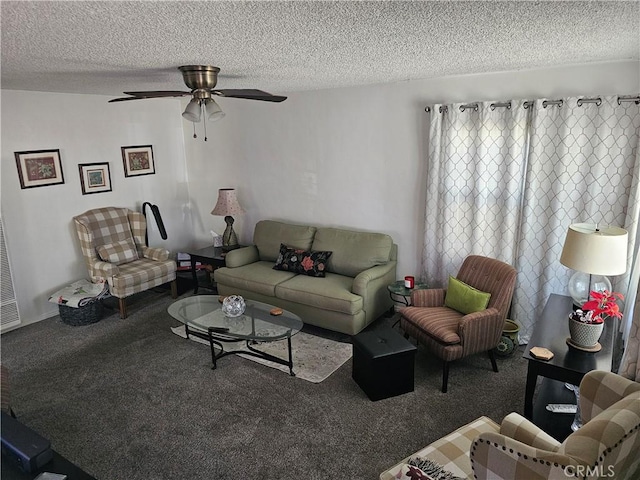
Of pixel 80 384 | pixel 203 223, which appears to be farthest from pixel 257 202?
pixel 80 384

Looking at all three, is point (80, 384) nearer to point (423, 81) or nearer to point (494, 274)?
point (494, 274)

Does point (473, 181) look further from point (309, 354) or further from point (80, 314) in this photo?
point (80, 314)

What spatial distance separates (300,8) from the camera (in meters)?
1.61

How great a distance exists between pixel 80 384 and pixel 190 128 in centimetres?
348

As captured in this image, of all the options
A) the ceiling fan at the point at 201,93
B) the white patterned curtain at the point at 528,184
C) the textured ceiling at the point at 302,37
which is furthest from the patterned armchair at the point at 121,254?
the white patterned curtain at the point at 528,184

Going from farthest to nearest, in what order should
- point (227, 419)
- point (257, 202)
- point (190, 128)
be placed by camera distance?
point (190, 128) → point (257, 202) → point (227, 419)

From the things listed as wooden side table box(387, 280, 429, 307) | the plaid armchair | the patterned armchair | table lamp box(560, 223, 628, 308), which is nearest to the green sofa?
wooden side table box(387, 280, 429, 307)

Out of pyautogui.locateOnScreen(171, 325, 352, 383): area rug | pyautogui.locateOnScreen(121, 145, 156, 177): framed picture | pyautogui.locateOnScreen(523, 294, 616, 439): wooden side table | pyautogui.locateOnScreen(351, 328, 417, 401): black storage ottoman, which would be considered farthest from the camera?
pyautogui.locateOnScreen(121, 145, 156, 177): framed picture

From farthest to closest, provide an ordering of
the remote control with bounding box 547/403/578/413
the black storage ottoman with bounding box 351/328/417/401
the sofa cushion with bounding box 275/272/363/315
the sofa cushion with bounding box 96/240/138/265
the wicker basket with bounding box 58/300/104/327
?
1. the sofa cushion with bounding box 96/240/138/265
2. the wicker basket with bounding box 58/300/104/327
3. the sofa cushion with bounding box 275/272/363/315
4. the black storage ottoman with bounding box 351/328/417/401
5. the remote control with bounding box 547/403/578/413

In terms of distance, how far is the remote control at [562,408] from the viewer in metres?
2.79

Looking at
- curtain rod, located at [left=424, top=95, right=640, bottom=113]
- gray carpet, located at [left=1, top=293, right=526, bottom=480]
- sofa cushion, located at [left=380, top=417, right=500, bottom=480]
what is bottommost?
gray carpet, located at [left=1, top=293, right=526, bottom=480]

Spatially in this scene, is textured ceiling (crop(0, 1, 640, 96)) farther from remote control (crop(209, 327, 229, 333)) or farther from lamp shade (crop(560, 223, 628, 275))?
remote control (crop(209, 327, 229, 333))

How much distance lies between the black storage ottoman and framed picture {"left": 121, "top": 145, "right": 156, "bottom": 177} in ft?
11.9

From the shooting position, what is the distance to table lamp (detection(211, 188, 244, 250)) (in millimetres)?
5031
